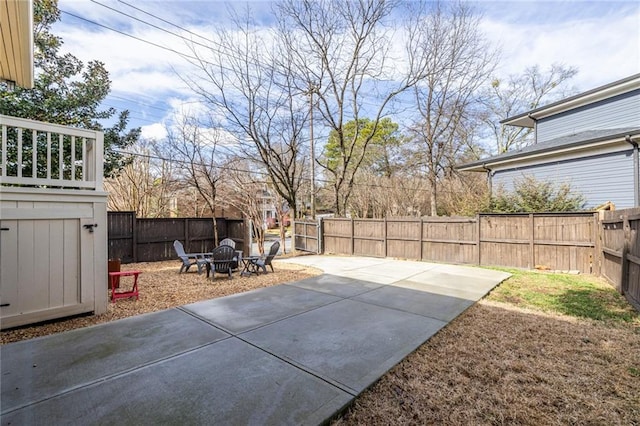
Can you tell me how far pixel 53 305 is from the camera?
389 cm

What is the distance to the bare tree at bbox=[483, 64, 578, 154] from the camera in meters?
19.2

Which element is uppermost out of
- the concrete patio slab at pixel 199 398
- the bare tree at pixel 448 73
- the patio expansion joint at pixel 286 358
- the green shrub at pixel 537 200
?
the bare tree at pixel 448 73

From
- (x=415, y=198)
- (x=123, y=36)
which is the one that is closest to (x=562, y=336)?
(x=123, y=36)

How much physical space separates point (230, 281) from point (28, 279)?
11.3 ft

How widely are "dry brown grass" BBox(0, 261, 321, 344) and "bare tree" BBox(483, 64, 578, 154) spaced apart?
19.2 m

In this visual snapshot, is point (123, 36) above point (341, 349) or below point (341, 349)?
above

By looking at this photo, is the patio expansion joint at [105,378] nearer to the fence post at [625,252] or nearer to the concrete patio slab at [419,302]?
the concrete patio slab at [419,302]

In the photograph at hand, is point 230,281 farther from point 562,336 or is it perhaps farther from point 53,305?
point 562,336

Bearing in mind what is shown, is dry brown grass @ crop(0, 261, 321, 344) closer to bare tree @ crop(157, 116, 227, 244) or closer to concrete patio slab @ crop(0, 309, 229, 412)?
concrete patio slab @ crop(0, 309, 229, 412)

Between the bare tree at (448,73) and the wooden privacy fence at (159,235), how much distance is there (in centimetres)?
1097

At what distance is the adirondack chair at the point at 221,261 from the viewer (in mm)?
6887

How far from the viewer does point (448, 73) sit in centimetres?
1436

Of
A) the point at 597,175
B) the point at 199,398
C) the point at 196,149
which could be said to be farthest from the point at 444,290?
the point at 196,149

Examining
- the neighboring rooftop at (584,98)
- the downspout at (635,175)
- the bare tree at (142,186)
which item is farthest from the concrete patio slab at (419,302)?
the neighboring rooftop at (584,98)
